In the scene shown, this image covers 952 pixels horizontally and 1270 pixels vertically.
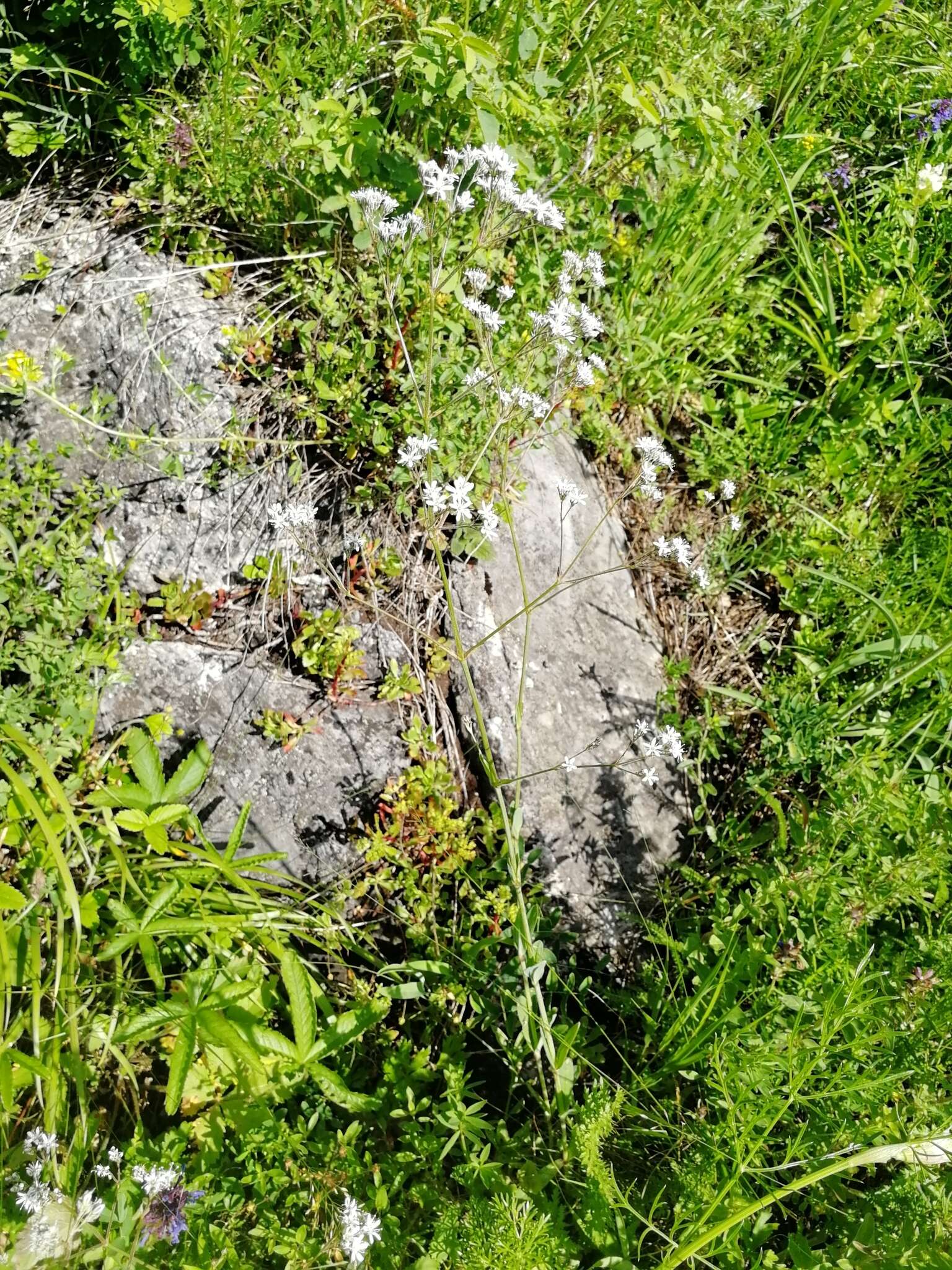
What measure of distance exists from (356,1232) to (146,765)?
1.14 m

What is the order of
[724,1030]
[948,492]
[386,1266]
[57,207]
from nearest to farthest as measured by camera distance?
[386,1266]
[724,1030]
[57,207]
[948,492]

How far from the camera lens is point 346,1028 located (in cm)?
203

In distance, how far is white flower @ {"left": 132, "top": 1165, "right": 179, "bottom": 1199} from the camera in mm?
1640

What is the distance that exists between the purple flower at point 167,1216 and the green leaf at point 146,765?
85 centimetres

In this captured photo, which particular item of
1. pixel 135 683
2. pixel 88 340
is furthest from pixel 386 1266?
pixel 88 340

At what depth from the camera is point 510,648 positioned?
2645mm

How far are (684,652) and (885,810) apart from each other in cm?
86

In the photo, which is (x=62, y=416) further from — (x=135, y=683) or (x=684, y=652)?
(x=684, y=652)

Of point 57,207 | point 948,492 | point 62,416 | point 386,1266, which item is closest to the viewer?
point 386,1266

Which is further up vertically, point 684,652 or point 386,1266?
point 684,652

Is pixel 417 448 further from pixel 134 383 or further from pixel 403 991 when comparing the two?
pixel 403 991

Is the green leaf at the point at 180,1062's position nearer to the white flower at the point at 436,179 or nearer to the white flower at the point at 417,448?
the white flower at the point at 417,448

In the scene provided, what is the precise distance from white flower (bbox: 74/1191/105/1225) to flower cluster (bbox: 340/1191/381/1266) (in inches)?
17.9

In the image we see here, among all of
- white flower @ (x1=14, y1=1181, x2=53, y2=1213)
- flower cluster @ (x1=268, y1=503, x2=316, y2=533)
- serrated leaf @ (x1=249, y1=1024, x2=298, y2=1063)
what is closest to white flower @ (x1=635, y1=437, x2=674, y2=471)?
flower cluster @ (x1=268, y1=503, x2=316, y2=533)
